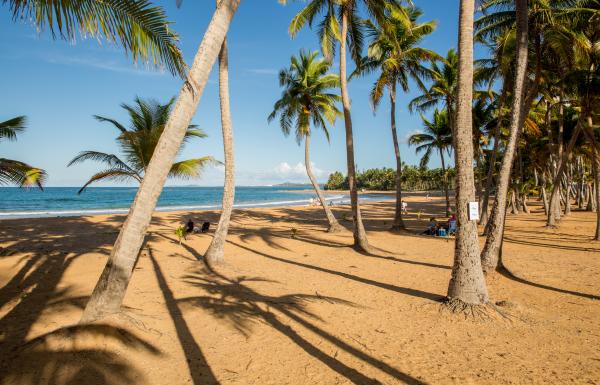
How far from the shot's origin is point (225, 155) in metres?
8.44

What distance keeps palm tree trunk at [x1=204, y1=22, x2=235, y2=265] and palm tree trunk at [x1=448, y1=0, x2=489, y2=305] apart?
18.1 ft

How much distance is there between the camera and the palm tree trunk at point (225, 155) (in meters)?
8.25

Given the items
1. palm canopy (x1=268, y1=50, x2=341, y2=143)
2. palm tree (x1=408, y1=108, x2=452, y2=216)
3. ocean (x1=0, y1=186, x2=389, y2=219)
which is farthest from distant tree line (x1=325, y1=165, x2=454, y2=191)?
palm canopy (x1=268, y1=50, x2=341, y2=143)

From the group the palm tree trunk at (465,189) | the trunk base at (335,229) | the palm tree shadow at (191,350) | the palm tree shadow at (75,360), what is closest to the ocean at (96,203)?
the palm tree shadow at (191,350)

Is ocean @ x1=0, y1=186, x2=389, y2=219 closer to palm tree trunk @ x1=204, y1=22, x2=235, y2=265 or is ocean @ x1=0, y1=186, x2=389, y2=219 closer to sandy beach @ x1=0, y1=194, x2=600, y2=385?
palm tree trunk @ x1=204, y1=22, x2=235, y2=265

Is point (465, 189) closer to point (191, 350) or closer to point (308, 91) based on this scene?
point (191, 350)

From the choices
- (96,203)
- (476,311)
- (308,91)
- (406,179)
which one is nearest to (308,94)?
(308,91)

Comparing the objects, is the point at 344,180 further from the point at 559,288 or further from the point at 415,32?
the point at 559,288

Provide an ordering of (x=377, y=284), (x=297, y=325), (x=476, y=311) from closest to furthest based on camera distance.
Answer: (x=297, y=325) → (x=476, y=311) → (x=377, y=284)

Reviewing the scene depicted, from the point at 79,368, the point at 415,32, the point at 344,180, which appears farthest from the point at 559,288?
the point at 344,180

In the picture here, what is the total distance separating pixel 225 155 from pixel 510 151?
7095 mm

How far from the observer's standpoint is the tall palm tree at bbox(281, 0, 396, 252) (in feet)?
34.0

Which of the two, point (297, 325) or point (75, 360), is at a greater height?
point (75, 360)

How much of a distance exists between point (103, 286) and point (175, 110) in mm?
2515
